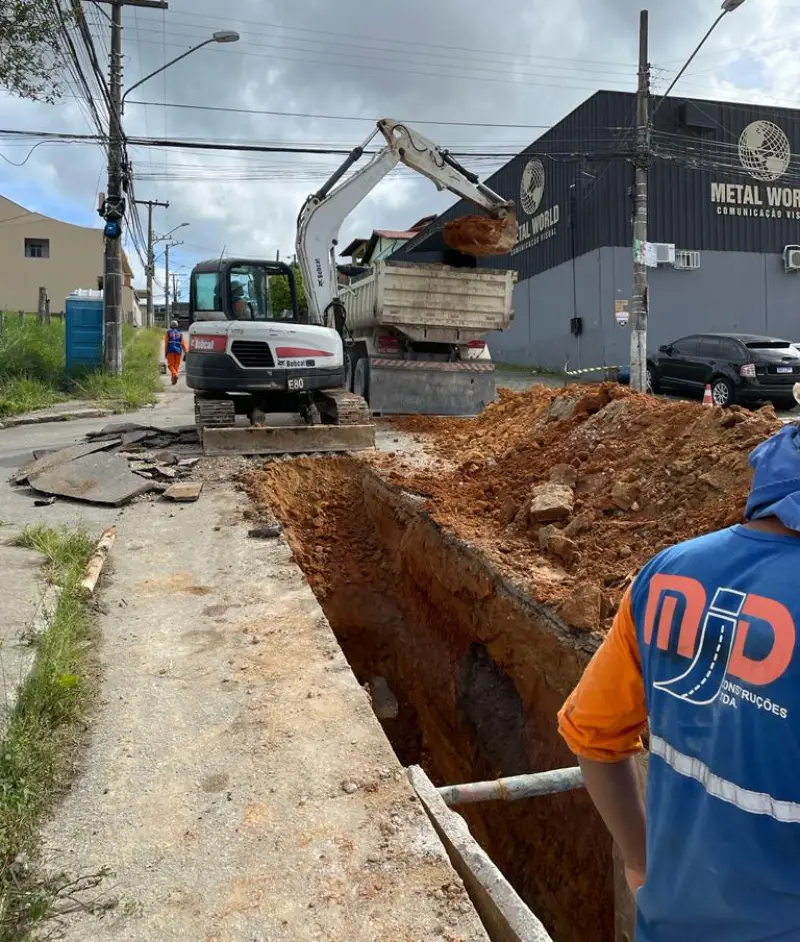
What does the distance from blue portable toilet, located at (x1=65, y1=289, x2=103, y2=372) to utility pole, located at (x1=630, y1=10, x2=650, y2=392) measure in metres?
12.3

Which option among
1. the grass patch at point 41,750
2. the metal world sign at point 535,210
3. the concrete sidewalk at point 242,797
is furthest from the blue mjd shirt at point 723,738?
the metal world sign at point 535,210

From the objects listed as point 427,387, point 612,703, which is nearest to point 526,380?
point 427,387

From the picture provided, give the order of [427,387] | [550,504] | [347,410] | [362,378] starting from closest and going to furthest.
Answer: [550,504]
[347,410]
[427,387]
[362,378]

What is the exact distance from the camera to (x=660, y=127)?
80.5 ft

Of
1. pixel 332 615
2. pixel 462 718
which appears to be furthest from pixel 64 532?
pixel 462 718

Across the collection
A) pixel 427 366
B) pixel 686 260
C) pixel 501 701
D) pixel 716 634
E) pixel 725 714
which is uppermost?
pixel 686 260

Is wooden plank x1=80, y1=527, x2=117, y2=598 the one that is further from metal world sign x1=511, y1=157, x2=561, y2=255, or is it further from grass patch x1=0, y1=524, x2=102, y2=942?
metal world sign x1=511, y1=157, x2=561, y2=255

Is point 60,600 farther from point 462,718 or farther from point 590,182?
point 590,182

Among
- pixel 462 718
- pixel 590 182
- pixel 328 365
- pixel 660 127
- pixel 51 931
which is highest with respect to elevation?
pixel 660 127

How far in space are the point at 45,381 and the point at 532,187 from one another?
19453 millimetres

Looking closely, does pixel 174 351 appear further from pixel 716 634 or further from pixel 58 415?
pixel 716 634

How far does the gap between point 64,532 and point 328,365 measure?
16.5 ft

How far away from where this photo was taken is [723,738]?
1.18 meters

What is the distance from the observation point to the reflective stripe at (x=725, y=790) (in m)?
1.11
